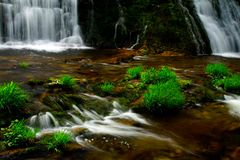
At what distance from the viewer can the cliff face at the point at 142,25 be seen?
18.2 m

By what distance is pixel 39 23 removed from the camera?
18312 millimetres

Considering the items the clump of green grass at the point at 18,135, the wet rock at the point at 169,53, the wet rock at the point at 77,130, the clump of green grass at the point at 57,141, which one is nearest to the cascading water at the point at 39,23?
the wet rock at the point at 169,53

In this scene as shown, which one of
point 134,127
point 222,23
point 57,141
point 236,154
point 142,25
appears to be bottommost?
point 236,154

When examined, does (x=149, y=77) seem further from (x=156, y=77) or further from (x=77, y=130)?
(x=77, y=130)

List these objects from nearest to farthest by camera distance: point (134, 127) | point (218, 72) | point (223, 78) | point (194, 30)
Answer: point (134, 127)
point (223, 78)
point (218, 72)
point (194, 30)

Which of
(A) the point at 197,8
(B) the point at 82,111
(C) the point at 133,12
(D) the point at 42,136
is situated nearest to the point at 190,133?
(B) the point at 82,111

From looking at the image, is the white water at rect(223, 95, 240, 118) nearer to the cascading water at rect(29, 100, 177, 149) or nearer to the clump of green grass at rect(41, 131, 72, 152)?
the cascading water at rect(29, 100, 177, 149)

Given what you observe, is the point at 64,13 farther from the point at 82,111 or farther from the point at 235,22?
the point at 82,111

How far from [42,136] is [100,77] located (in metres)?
4.23

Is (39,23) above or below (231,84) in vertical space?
above

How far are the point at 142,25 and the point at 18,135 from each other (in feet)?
43.5

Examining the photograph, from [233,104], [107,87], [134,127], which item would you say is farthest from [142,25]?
[134,127]

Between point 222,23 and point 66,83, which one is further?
point 222,23

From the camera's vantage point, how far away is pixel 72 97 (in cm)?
818
